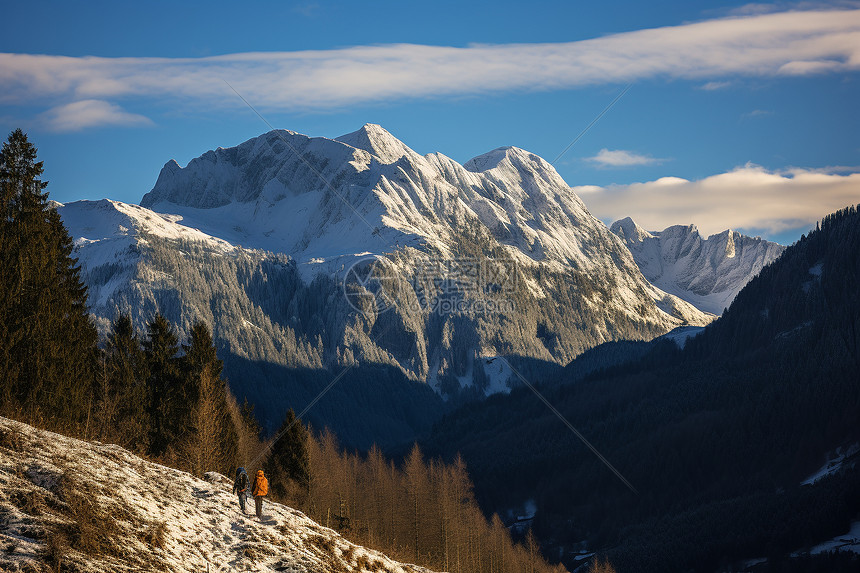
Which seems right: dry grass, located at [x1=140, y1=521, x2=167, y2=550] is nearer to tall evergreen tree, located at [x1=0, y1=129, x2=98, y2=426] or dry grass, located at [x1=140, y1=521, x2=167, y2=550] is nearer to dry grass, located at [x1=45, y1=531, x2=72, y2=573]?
dry grass, located at [x1=45, y1=531, x2=72, y2=573]

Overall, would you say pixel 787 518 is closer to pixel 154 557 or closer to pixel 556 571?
pixel 556 571

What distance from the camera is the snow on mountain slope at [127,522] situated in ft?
104

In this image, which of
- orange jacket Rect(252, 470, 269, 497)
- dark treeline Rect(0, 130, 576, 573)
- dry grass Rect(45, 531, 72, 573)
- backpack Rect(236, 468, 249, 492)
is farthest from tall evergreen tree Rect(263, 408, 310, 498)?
dry grass Rect(45, 531, 72, 573)

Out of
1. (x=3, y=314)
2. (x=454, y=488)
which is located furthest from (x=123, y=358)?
(x=454, y=488)

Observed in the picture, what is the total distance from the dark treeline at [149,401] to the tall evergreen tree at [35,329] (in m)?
0.08

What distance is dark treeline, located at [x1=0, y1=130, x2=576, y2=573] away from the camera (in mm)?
52531

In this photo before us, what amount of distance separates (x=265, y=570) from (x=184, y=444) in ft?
112

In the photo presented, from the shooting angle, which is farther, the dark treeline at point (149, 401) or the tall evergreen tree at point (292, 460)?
the tall evergreen tree at point (292, 460)

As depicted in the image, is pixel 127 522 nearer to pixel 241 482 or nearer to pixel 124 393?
pixel 241 482

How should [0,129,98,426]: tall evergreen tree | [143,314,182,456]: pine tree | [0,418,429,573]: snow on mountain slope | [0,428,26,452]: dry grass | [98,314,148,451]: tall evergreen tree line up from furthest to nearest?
[143,314,182,456]: pine tree, [98,314,148,451]: tall evergreen tree, [0,129,98,426]: tall evergreen tree, [0,428,26,452]: dry grass, [0,418,429,573]: snow on mountain slope

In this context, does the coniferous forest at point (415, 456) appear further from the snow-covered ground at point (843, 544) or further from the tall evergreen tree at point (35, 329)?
the snow-covered ground at point (843, 544)

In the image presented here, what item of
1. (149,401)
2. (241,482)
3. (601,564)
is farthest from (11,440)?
(601,564)

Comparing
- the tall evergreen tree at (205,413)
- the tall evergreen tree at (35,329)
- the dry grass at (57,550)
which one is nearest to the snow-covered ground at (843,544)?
the tall evergreen tree at (205,413)

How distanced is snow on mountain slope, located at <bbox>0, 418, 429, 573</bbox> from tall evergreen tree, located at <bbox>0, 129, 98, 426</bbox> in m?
9.10
